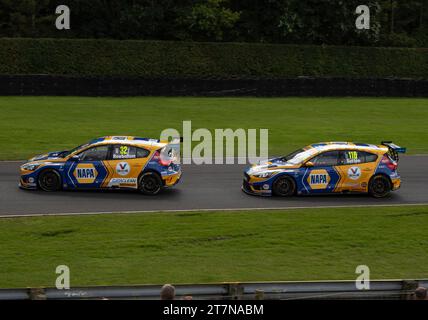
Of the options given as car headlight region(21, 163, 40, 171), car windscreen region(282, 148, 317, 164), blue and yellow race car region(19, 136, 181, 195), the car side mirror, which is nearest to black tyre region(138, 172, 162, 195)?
blue and yellow race car region(19, 136, 181, 195)

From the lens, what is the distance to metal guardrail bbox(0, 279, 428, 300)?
9531mm

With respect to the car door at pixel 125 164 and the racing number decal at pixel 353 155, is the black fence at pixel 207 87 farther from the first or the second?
the racing number decal at pixel 353 155

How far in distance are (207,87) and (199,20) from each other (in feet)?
30.5

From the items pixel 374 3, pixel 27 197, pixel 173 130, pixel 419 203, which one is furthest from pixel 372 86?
pixel 27 197

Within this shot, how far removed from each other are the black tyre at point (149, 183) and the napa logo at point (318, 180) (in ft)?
11.5

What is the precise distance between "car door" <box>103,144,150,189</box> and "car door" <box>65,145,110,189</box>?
0.50 ft

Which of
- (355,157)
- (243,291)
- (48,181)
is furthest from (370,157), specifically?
(243,291)

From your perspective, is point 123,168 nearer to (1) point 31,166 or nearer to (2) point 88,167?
(2) point 88,167

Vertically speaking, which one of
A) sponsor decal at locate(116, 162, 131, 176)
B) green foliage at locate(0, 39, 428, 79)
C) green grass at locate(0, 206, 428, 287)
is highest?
green foliage at locate(0, 39, 428, 79)

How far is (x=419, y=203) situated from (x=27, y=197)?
893 centimetres

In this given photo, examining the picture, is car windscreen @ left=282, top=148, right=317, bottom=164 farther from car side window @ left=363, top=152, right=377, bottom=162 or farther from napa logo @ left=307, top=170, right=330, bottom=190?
car side window @ left=363, top=152, right=377, bottom=162

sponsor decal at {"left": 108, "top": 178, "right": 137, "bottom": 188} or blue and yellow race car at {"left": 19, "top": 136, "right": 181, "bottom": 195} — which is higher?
blue and yellow race car at {"left": 19, "top": 136, "right": 181, "bottom": 195}

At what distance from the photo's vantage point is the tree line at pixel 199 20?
158 ft

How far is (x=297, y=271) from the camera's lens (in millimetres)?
13367
